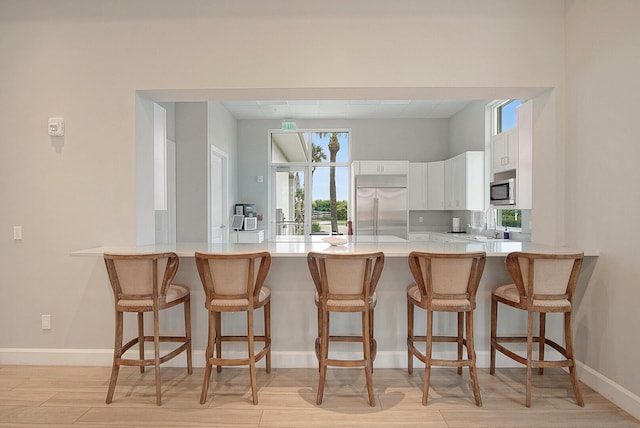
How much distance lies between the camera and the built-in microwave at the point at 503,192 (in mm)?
4164

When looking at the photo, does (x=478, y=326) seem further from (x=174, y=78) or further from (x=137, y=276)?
(x=174, y=78)

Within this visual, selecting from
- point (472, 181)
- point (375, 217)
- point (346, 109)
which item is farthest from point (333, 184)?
point (472, 181)

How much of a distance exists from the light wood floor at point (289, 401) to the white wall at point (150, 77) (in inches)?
19.1

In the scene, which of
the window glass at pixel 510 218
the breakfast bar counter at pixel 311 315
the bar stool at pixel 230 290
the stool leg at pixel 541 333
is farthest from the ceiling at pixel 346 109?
the bar stool at pixel 230 290

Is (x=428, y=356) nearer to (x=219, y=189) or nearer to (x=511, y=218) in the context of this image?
(x=511, y=218)

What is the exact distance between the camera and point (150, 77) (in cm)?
297

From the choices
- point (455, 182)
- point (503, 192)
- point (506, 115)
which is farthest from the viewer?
point (455, 182)

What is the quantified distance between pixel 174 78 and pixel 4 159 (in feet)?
4.85

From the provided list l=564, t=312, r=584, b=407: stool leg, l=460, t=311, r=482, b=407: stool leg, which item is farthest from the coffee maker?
l=564, t=312, r=584, b=407: stool leg

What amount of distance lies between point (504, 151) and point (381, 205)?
7.71 ft

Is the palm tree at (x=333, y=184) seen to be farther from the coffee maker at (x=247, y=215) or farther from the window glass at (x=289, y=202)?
the coffee maker at (x=247, y=215)

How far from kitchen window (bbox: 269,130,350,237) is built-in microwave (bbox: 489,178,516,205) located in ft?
10.7

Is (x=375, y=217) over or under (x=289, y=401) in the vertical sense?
over

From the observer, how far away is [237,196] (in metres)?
7.28
